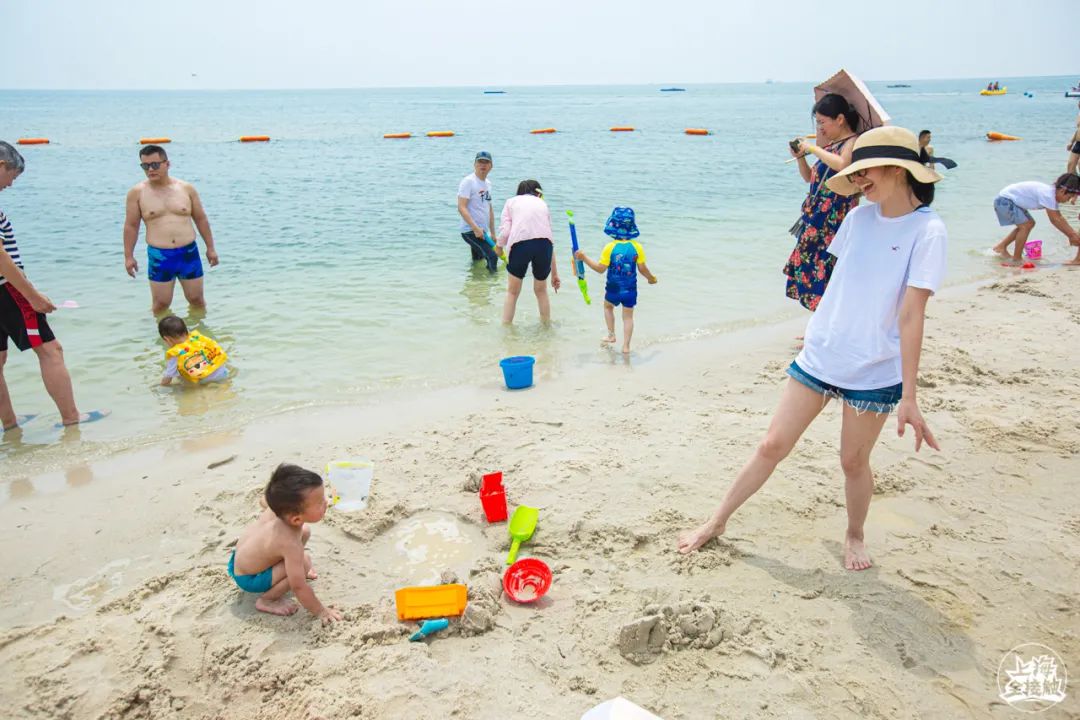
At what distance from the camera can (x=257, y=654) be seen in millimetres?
2826

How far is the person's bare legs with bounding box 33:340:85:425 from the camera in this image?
17.0 feet

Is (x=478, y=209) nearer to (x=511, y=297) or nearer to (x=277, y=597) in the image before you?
(x=511, y=297)

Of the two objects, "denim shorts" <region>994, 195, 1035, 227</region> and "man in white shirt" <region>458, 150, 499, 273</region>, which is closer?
"man in white shirt" <region>458, 150, 499, 273</region>

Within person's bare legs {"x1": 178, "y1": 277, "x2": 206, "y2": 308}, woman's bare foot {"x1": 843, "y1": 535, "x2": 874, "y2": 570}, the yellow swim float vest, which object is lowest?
woman's bare foot {"x1": 843, "y1": 535, "x2": 874, "y2": 570}

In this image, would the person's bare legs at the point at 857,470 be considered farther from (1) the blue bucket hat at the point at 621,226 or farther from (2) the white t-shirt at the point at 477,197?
(2) the white t-shirt at the point at 477,197

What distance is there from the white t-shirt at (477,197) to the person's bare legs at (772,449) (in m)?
6.82

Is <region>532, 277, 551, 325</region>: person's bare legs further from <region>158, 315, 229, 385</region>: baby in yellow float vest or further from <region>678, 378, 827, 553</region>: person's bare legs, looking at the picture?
<region>678, 378, 827, 553</region>: person's bare legs

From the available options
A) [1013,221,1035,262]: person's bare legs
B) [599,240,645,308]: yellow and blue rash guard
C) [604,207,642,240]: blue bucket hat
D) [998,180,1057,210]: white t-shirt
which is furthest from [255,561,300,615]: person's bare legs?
[1013,221,1035,262]: person's bare legs

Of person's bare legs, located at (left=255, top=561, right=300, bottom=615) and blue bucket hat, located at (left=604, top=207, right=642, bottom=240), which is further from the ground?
blue bucket hat, located at (left=604, top=207, right=642, bottom=240)

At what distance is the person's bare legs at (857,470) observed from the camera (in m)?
2.94

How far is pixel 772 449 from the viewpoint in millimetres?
3137

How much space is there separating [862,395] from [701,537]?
40.7 inches

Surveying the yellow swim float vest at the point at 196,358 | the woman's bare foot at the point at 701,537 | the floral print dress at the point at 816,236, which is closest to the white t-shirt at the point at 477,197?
the yellow swim float vest at the point at 196,358

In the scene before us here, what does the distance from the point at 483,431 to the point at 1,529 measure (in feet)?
9.35
